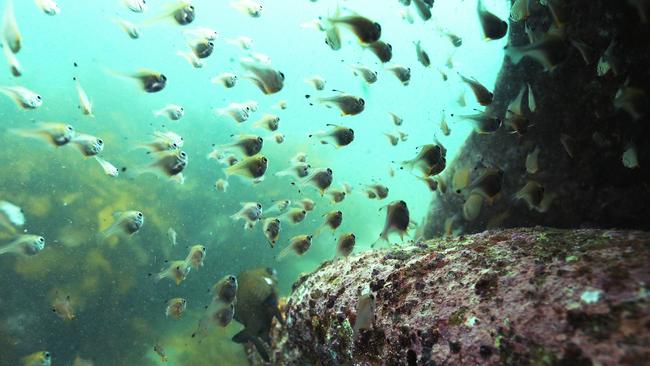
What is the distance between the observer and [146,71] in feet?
14.9

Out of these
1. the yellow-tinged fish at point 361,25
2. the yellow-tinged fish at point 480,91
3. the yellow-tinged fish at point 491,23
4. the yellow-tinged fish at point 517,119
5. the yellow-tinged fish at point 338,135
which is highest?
the yellow-tinged fish at point 491,23

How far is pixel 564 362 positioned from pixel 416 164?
2683mm

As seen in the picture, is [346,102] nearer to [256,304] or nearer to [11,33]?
[256,304]

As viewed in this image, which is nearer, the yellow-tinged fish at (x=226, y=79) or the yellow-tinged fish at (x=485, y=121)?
the yellow-tinged fish at (x=485, y=121)

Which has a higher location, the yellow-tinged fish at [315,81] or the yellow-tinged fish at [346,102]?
the yellow-tinged fish at [346,102]

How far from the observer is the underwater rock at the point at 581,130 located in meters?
4.05

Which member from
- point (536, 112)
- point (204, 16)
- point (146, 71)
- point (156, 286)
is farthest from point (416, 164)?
point (204, 16)

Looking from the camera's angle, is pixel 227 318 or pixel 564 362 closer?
Answer: pixel 564 362

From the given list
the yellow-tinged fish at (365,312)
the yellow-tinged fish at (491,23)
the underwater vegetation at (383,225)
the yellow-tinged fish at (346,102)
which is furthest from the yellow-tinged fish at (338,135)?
the yellow-tinged fish at (365,312)

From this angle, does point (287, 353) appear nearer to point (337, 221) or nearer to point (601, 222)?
point (337, 221)

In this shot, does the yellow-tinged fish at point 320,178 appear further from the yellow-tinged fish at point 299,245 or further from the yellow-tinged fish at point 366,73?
the yellow-tinged fish at point 366,73

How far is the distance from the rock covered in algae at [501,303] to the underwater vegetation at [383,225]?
1 centimetres

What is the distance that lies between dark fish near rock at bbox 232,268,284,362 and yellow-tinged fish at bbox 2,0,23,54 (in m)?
3.74

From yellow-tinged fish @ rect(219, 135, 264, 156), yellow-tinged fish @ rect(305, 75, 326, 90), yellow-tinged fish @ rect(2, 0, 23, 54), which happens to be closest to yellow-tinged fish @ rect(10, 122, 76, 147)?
yellow-tinged fish @ rect(2, 0, 23, 54)
